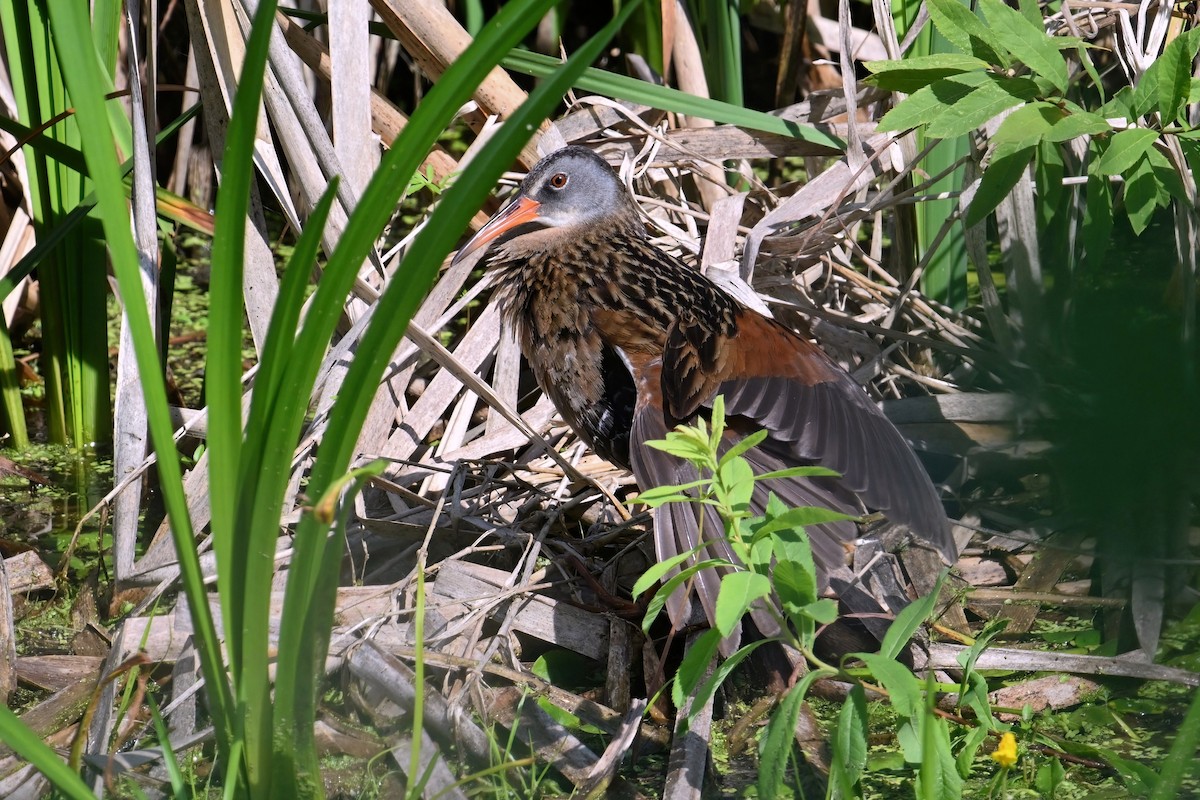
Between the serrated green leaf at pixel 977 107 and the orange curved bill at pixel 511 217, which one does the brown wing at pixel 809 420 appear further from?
the orange curved bill at pixel 511 217

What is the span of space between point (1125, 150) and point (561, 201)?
4.20ft

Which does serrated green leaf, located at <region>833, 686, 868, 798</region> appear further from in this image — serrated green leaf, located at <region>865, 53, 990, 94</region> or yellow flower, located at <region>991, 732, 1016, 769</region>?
serrated green leaf, located at <region>865, 53, 990, 94</region>

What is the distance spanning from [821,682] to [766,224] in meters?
1.20

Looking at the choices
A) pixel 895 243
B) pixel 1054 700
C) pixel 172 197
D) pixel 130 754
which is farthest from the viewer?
pixel 895 243

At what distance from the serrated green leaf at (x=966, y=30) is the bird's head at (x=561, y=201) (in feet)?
2.96

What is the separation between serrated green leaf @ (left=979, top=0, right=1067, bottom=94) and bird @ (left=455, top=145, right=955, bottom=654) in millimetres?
693

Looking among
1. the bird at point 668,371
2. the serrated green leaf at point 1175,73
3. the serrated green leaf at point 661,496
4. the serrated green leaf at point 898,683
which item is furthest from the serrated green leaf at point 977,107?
the serrated green leaf at point 898,683

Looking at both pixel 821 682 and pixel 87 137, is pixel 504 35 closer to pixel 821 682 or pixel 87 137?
pixel 87 137

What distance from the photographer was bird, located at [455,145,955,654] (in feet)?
6.98

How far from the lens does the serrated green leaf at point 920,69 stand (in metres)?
2.22

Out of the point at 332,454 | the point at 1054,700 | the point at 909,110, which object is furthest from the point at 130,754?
the point at 909,110

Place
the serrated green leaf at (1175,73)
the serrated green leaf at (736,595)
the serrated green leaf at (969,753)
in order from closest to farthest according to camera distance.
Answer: the serrated green leaf at (736,595), the serrated green leaf at (969,753), the serrated green leaf at (1175,73)

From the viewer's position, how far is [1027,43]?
2105 millimetres

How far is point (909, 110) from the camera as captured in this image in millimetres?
2199
